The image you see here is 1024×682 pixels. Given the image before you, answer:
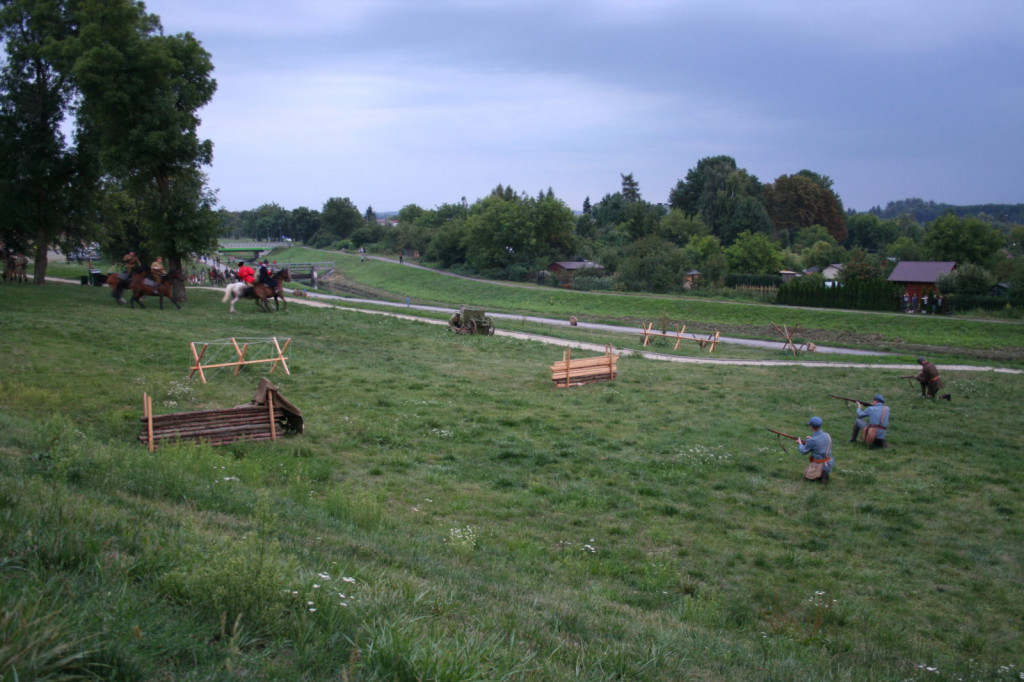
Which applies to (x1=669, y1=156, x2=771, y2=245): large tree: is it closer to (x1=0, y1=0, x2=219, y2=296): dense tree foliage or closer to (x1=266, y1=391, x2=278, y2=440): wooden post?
(x1=0, y1=0, x2=219, y2=296): dense tree foliage

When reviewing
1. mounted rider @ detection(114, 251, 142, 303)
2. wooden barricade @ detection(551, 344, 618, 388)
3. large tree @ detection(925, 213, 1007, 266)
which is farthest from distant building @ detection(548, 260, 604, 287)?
wooden barricade @ detection(551, 344, 618, 388)

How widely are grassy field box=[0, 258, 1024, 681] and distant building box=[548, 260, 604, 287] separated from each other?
54.8 m

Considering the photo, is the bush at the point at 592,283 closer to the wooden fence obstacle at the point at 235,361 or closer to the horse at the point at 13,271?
the horse at the point at 13,271

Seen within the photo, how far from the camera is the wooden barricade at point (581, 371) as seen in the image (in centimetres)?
2311

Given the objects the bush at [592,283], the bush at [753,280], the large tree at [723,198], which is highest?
the large tree at [723,198]

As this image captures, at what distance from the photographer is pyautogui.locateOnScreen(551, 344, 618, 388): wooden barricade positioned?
910 inches


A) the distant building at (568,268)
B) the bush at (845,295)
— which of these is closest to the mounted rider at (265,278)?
the bush at (845,295)

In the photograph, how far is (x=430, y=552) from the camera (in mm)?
8547

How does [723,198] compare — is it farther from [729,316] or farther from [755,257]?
[729,316]

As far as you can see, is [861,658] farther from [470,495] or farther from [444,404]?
[444,404]

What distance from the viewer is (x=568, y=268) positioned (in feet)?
268

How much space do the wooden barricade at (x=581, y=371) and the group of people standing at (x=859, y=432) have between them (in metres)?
7.76

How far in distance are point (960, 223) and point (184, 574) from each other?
8860cm

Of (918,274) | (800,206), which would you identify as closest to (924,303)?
(918,274)
